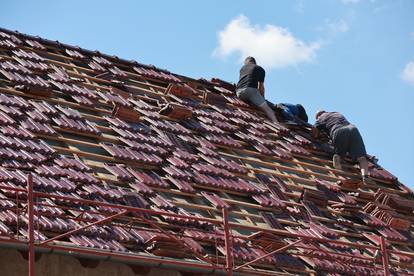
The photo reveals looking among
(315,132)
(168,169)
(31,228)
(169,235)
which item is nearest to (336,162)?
(315,132)

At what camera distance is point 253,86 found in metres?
17.9

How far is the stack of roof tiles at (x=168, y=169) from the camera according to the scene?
11.1 m

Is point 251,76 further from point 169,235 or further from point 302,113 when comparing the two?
point 169,235

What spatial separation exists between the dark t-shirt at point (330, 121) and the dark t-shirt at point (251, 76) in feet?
4.15

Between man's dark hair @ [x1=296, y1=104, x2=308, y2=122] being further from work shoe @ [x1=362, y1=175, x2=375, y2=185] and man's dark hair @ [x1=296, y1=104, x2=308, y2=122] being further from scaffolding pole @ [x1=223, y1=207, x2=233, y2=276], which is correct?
scaffolding pole @ [x1=223, y1=207, x2=233, y2=276]

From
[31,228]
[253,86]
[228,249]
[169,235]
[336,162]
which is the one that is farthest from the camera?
[253,86]

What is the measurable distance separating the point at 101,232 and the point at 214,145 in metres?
4.48

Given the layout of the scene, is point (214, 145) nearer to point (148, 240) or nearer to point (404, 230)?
point (404, 230)

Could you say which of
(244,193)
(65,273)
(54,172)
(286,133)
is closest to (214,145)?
(244,193)

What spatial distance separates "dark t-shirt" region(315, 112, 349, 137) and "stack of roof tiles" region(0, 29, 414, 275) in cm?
32

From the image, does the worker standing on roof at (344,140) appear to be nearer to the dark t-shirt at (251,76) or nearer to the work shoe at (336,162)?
the work shoe at (336,162)

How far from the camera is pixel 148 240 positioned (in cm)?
1084

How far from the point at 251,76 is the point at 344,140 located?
2.04 meters

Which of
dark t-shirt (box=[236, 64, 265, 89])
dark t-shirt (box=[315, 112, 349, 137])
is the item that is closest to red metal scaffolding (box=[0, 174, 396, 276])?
dark t-shirt (box=[315, 112, 349, 137])
